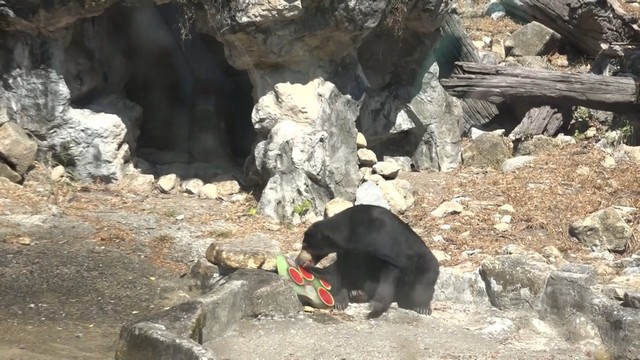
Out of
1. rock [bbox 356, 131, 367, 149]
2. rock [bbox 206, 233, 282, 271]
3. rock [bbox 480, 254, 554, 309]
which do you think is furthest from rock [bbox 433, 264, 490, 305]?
rock [bbox 356, 131, 367, 149]

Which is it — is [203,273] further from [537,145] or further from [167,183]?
[537,145]

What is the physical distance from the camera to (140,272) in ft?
23.8

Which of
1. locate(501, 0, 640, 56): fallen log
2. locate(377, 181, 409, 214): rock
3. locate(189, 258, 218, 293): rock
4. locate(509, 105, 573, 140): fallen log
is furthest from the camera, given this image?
locate(501, 0, 640, 56): fallen log

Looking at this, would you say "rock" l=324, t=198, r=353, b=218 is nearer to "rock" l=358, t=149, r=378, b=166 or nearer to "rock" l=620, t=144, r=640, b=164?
"rock" l=358, t=149, r=378, b=166

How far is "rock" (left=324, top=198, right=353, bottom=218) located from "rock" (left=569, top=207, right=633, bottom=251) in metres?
1.99

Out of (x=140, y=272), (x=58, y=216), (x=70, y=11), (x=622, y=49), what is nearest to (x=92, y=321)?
(x=140, y=272)

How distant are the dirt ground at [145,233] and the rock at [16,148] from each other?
185 millimetres

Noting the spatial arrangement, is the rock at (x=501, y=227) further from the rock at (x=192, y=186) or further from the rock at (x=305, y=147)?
the rock at (x=192, y=186)

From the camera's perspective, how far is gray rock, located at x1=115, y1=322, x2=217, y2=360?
5.08 metres

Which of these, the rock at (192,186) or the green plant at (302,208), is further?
the rock at (192,186)

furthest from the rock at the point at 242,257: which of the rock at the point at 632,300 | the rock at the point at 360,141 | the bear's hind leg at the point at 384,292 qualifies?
the rock at the point at 360,141

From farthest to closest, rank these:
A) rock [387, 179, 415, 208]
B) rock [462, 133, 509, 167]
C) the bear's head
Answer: rock [462, 133, 509, 167] → rock [387, 179, 415, 208] → the bear's head

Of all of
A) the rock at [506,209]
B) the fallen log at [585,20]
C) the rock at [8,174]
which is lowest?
the rock at [8,174]

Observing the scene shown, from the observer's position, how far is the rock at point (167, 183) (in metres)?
9.47
